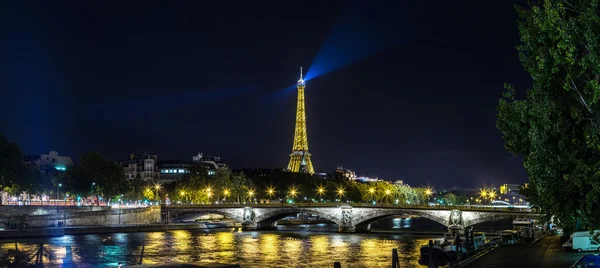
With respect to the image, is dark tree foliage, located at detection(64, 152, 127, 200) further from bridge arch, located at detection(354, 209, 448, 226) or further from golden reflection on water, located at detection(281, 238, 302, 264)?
golden reflection on water, located at detection(281, 238, 302, 264)

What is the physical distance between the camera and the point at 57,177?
11025cm

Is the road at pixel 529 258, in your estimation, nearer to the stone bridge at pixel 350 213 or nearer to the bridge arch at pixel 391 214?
the stone bridge at pixel 350 213

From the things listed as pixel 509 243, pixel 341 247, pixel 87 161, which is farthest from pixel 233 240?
pixel 87 161

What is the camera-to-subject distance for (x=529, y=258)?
33969 millimetres

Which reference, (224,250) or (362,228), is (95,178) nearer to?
(362,228)

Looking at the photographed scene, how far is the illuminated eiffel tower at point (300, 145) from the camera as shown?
188m

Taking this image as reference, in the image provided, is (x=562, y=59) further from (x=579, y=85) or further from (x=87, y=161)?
(x=87, y=161)

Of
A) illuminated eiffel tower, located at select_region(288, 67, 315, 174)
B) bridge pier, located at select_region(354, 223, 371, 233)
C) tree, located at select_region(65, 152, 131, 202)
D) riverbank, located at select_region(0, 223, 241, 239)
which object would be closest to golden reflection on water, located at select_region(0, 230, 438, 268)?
riverbank, located at select_region(0, 223, 241, 239)

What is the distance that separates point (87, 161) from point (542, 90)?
332 feet

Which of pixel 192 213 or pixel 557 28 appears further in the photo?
pixel 192 213

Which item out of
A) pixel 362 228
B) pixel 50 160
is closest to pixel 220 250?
pixel 362 228

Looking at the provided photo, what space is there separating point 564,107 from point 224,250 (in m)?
47.0

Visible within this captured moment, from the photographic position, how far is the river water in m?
49.8

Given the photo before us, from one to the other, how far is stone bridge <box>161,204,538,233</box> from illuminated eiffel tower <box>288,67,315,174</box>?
78866 millimetres
